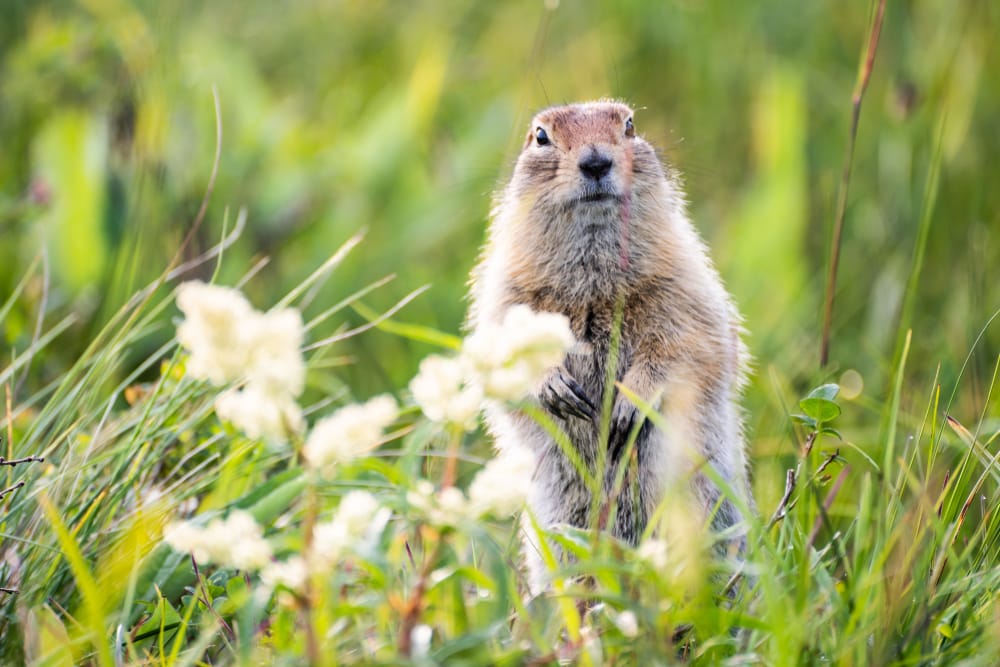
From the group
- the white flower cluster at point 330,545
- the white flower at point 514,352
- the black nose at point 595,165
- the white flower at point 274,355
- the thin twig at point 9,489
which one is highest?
the white flower at point 274,355

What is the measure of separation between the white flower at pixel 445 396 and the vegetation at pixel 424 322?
0.01m

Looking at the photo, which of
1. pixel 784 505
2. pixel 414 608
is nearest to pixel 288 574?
pixel 414 608

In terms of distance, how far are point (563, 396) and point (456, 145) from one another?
3596 mm

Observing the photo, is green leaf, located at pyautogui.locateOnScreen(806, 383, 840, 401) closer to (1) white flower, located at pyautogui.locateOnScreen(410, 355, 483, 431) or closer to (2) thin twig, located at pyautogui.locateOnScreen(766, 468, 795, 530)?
(2) thin twig, located at pyautogui.locateOnScreen(766, 468, 795, 530)

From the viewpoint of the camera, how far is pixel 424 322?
5.88 metres

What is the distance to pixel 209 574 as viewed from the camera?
2973 mm

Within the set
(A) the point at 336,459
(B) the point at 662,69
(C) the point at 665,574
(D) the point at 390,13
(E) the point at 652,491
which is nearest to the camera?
(A) the point at 336,459

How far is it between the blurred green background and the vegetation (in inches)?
0.9

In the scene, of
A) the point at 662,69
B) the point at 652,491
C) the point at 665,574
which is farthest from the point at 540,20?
the point at 665,574

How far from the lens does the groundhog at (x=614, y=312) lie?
339 cm

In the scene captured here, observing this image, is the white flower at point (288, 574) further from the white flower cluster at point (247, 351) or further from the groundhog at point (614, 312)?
the groundhog at point (614, 312)

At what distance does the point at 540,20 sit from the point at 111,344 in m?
5.16

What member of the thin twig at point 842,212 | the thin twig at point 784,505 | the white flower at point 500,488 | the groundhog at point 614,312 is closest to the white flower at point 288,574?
the white flower at point 500,488

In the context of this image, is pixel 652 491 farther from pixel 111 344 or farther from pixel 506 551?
pixel 111 344
